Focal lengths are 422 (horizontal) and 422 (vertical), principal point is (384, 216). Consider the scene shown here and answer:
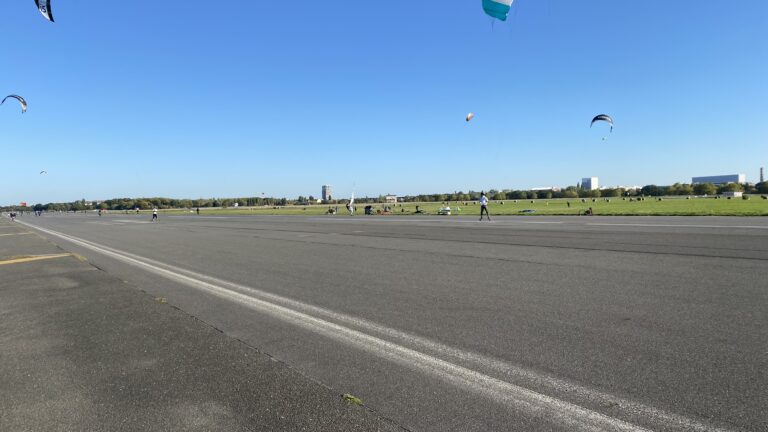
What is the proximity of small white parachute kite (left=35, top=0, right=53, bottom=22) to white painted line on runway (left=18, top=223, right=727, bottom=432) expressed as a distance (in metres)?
14.3

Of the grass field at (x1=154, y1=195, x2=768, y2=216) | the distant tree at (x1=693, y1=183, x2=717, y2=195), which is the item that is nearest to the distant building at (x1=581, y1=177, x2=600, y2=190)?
the distant tree at (x1=693, y1=183, x2=717, y2=195)

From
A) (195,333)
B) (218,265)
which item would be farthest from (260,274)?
(195,333)

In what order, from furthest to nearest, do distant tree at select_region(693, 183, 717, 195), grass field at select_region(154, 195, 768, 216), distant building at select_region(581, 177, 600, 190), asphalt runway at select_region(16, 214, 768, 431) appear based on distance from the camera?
distant building at select_region(581, 177, 600, 190) < distant tree at select_region(693, 183, 717, 195) < grass field at select_region(154, 195, 768, 216) < asphalt runway at select_region(16, 214, 768, 431)

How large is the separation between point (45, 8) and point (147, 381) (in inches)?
680

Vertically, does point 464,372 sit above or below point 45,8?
below

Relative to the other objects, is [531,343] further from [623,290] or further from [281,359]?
[623,290]

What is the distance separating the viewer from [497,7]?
445 inches

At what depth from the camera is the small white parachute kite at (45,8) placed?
14.5 m

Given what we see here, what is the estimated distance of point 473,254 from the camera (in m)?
11.5

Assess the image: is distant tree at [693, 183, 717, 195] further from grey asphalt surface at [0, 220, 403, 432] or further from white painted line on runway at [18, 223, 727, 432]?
grey asphalt surface at [0, 220, 403, 432]

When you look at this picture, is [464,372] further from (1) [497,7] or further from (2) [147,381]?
(1) [497,7]

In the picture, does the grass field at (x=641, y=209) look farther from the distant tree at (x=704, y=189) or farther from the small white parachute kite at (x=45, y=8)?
the distant tree at (x=704, y=189)

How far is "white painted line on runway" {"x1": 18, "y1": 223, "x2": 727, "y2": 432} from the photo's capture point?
9.32 feet

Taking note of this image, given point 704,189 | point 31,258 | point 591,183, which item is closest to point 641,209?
point 31,258
